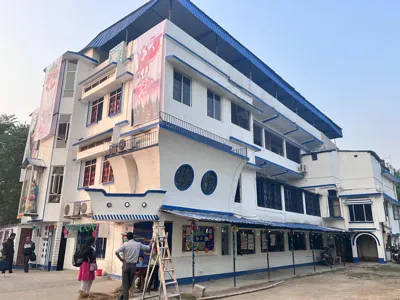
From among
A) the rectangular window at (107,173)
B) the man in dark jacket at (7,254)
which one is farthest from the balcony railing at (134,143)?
the man in dark jacket at (7,254)

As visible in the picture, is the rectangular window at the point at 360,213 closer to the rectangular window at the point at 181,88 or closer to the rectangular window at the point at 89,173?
the rectangular window at the point at 181,88

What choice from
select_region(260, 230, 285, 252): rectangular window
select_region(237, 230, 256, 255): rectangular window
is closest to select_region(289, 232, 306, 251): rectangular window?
select_region(260, 230, 285, 252): rectangular window

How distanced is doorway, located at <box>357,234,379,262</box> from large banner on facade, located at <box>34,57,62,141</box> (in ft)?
84.5

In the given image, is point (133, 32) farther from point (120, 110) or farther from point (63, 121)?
point (63, 121)

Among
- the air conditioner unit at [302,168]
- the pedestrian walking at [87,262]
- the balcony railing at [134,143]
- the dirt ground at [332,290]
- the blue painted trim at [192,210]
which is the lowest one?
the dirt ground at [332,290]

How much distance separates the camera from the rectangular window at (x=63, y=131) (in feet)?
59.6

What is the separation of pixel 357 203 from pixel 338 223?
224 cm

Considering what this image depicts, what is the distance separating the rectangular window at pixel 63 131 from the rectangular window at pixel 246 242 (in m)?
11.5

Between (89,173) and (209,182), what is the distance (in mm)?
7382

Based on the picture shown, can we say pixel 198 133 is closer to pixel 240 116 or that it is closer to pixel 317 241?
pixel 240 116

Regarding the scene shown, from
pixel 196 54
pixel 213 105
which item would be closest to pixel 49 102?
pixel 196 54

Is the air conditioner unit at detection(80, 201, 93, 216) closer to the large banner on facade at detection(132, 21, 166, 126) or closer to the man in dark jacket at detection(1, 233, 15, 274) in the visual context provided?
the man in dark jacket at detection(1, 233, 15, 274)

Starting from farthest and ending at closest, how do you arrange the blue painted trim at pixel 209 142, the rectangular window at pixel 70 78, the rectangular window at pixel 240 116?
the rectangular window at pixel 70 78 → the rectangular window at pixel 240 116 → the blue painted trim at pixel 209 142

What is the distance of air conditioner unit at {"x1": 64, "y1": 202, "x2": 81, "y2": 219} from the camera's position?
16.2 metres
